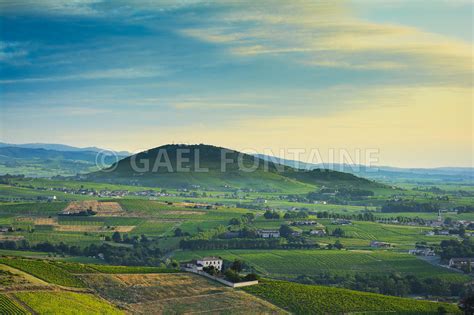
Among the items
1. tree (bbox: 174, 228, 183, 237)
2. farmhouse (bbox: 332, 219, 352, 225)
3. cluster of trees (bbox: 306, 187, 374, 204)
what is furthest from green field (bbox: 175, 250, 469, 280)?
cluster of trees (bbox: 306, 187, 374, 204)

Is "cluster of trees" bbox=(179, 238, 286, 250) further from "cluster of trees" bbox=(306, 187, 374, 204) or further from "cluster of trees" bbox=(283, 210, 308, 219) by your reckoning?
"cluster of trees" bbox=(306, 187, 374, 204)

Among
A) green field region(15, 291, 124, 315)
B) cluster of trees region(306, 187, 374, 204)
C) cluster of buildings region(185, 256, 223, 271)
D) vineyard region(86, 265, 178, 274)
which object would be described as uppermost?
cluster of trees region(306, 187, 374, 204)

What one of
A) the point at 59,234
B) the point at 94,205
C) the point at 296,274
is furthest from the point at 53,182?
the point at 296,274

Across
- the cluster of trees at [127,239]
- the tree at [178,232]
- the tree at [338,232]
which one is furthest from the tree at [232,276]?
the tree at [338,232]

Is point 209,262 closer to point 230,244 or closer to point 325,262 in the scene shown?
point 325,262

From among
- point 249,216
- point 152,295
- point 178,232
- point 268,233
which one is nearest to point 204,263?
point 152,295

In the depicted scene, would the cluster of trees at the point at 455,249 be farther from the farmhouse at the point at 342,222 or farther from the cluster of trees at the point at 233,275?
the cluster of trees at the point at 233,275

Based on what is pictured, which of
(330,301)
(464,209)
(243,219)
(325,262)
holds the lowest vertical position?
(325,262)
